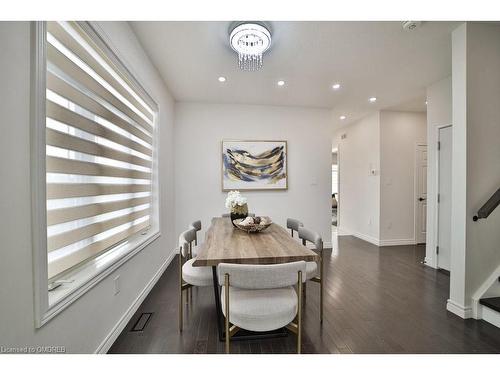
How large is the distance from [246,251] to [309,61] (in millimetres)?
2306

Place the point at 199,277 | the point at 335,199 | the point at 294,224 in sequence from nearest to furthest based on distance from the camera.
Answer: the point at 199,277 → the point at 294,224 → the point at 335,199

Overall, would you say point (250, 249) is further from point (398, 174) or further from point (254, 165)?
point (398, 174)

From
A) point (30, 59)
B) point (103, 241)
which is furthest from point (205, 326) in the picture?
point (30, 59)

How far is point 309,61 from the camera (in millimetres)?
2551

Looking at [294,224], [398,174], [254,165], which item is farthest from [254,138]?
[398,174]

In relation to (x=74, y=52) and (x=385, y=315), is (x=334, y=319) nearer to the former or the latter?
(x=385, y=315)

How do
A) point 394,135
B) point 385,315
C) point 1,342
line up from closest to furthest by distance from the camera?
1. point 1,342
2. point 385,315
3. point 394,135

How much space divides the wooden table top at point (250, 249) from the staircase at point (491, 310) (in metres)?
1.73

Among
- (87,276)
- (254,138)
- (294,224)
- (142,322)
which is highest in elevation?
(254,138)

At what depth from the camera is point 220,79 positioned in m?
2.99

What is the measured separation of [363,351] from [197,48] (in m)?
3.08

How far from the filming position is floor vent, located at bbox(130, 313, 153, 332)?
5.90 ft

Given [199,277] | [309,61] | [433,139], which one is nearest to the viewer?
[199,277]

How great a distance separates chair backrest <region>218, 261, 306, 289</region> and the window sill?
2.77 feet
